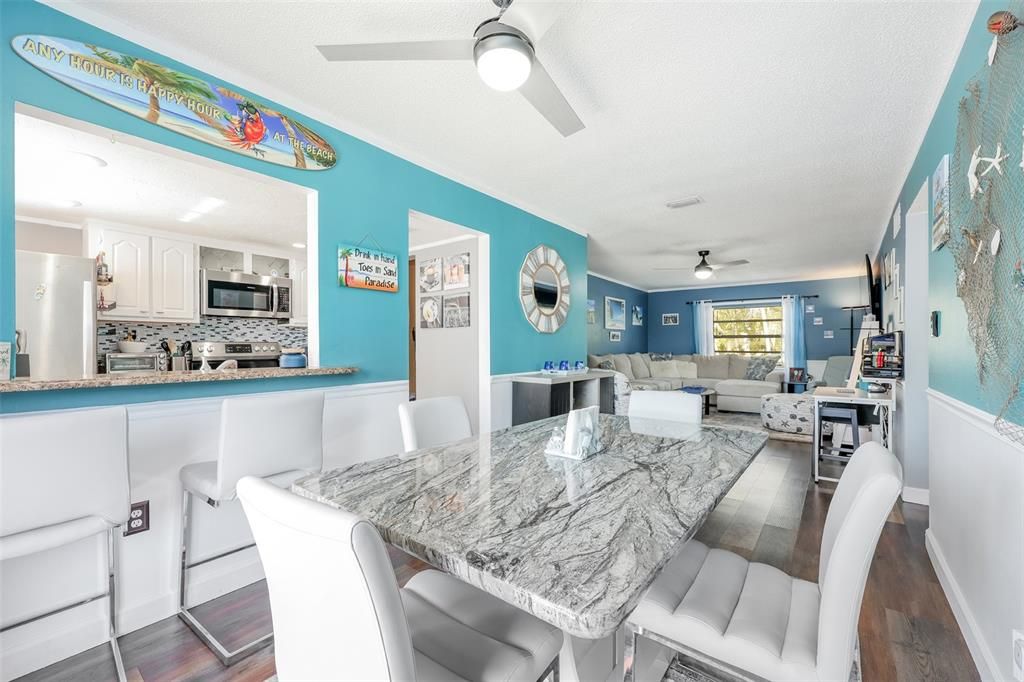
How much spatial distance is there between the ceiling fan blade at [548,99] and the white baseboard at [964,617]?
96.4 inches

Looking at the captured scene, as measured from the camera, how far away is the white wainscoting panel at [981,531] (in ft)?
4.26

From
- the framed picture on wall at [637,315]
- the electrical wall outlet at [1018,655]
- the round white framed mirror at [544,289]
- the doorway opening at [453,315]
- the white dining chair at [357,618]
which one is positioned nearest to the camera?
the white dining chair at [357,618]

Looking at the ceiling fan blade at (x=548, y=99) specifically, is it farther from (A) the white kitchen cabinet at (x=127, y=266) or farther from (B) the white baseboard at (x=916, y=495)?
(A) the white kitchen cabinet at (x=127, y=266)

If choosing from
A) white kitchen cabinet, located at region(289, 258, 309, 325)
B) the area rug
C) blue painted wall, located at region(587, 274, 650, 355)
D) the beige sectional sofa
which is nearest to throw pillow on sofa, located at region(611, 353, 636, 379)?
the beige sectional sofa

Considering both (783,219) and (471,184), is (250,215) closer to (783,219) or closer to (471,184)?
(471,184)

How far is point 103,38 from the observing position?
5.66ft

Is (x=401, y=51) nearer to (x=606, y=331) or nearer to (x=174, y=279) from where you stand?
(x=174, y=279)

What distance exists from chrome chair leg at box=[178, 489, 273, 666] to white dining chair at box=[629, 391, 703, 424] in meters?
1.95

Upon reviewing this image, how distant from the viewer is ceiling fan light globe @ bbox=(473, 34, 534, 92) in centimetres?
153

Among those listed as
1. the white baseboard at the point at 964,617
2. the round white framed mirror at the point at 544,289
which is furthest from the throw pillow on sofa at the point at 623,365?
the white baseboard at the point at 964,617

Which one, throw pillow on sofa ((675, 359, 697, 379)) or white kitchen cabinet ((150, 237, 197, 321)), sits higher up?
white kitchen cabinet ((150, 237, 197, 321))

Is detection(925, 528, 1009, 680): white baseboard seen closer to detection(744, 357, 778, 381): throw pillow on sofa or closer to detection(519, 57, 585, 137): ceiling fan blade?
detection(519, 57, 585, 137): ceiling fan blade

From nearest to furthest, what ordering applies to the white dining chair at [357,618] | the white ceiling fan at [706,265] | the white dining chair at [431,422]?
the white dining chair at [357,618] → the white dining chair at [431,422] → the white ceiling fan at [706,265]

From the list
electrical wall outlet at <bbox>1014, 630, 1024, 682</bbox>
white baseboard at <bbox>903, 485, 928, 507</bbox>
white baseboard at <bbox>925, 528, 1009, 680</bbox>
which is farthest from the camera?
white baseboard at <bbox>903, 485, 928, 507</bbox>
